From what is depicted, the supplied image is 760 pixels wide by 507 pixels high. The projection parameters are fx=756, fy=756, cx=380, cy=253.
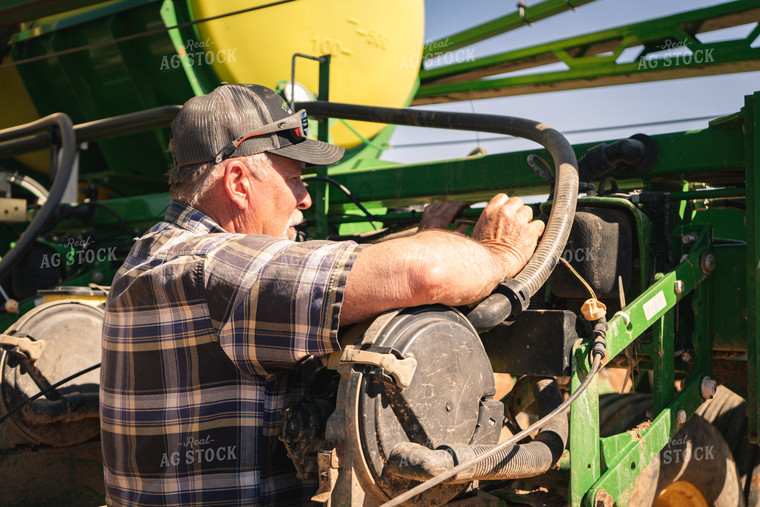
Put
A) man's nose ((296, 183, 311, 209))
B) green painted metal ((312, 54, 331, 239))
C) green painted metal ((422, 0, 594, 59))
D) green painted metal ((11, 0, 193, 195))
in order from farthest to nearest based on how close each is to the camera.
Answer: green painted metal ((422, 0, 594, 59))
green painted metal ((11, 0, 193, 195))
green painted metal ((312, 54, 331, 239))
man's nose ((296, 183, 311, 209))

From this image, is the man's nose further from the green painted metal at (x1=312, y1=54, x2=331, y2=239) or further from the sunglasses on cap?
the green painted metal at (x1=312, y1=54, x2=331, y2=239)

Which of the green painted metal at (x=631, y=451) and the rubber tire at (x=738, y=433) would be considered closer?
the green painted metal at (x=631, y=451)

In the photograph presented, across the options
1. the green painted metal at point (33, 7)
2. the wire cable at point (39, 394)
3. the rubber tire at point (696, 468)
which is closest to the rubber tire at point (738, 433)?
the rubber tire at point (696, 468)

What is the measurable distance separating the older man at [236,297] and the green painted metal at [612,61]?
3076 millimetres

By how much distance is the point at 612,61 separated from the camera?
182 inches

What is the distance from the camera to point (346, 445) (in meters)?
1.50

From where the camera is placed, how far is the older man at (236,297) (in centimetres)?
152

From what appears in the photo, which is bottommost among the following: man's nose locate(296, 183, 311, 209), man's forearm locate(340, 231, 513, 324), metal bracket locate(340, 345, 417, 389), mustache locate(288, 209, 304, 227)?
metal bracket locate(340, 345, 417, 389)

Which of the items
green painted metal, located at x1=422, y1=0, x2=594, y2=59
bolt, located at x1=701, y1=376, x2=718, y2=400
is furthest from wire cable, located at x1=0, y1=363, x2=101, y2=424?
green painted metal, located at x1=422, y1=0, x2=594, y2=59

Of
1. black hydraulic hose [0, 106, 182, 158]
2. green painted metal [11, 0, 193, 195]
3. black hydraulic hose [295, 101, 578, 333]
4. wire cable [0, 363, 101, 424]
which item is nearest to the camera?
black hydraulic hose [295, 101, 578, 333]

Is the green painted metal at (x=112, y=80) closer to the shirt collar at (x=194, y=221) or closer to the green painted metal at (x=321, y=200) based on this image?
the green painted metal at (x=321, y=200)

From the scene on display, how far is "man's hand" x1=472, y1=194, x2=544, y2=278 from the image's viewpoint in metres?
1.75

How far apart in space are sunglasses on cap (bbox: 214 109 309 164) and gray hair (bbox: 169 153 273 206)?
0.07 feet

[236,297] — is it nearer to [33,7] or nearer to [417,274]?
[417,274]
